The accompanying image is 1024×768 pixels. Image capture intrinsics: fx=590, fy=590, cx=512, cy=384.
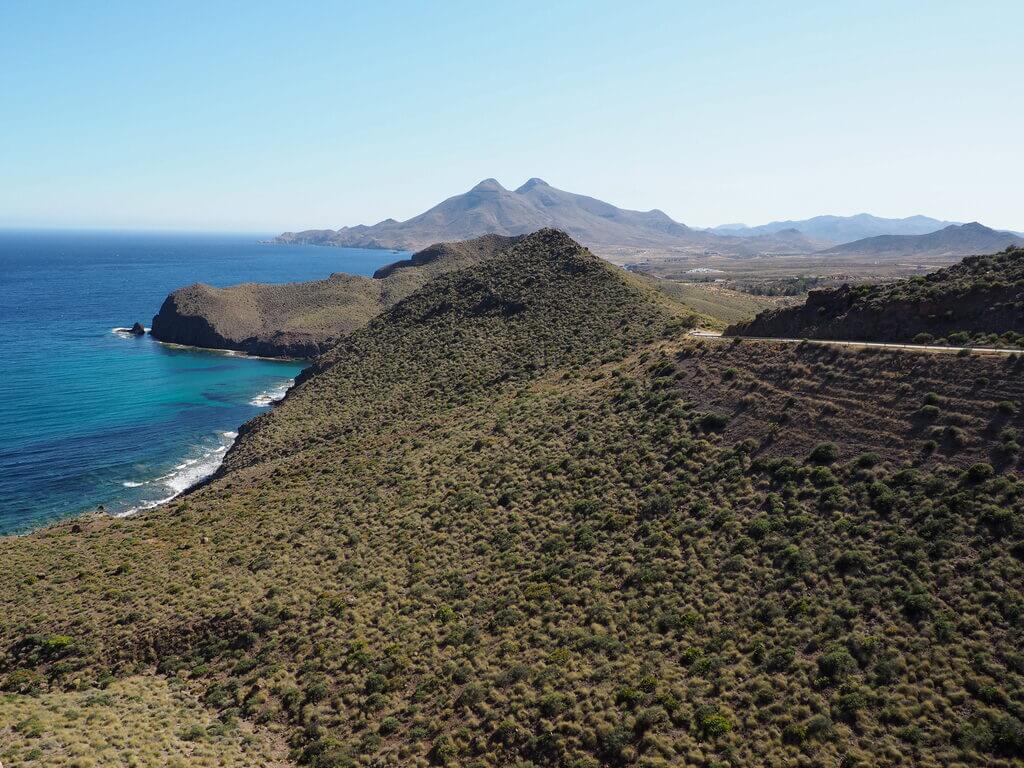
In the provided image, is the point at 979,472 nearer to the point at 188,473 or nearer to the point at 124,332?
the point at 188,473

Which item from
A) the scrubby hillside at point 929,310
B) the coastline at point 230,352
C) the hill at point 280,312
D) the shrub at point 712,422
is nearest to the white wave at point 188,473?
the shrub at point 712,422

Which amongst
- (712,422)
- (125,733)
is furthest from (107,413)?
(712,422)

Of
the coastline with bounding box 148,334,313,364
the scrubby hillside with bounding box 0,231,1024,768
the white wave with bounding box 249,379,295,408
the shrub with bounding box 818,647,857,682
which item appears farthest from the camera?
the coastline with bounding box 148,334,313,364

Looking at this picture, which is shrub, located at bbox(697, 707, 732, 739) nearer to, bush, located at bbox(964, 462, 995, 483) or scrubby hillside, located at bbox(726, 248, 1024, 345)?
bush, located at bbox(964, 462, 995, 483)

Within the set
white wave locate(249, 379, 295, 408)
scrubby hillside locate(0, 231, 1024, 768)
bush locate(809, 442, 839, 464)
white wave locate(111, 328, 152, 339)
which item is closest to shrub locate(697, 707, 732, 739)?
scrubby hillside locate(0, 231, 1024, 768)

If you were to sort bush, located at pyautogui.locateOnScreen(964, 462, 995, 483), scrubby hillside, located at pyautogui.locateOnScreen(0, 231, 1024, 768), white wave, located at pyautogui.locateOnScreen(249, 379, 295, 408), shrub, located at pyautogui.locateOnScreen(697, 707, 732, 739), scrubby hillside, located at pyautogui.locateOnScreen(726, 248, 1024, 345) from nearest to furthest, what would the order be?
shrub, located at pyautogui.locateOnScreen(697, 707, 732, 739), scrubby hillside, located at pyautogui.locateOnScreen(0, 231, 1024, 768), bush, located at pyautogui.locateOnScreen(964, 462, 995, 483), scrubby hillside, located at pyautogui.locateOnScreen(726, 248, 1024, 345), white wave, located at pyautogui.locateOnScreen(249, 379, 295, 408)

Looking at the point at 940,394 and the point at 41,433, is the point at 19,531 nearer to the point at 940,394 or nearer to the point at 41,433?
the point at 41,433

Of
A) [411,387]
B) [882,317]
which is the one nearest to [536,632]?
[882,317]

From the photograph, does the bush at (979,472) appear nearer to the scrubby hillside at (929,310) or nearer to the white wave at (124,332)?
the scrubby hillside at (929,310)
